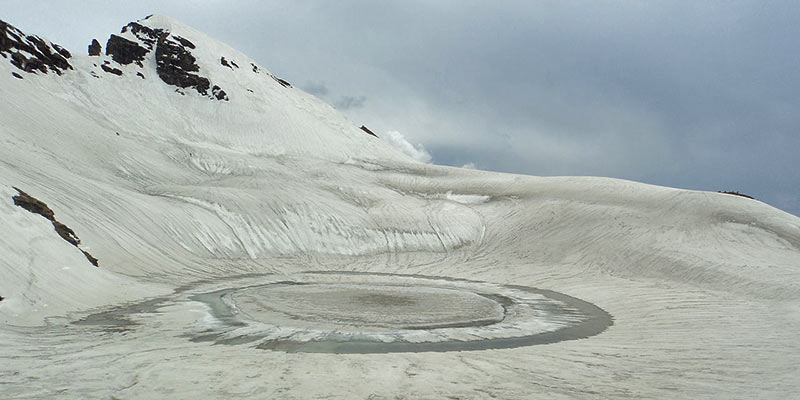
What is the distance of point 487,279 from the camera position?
34969 millimetres

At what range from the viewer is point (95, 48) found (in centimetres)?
8819

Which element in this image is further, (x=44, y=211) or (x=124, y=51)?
(x=124, y=51)

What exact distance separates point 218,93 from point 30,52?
28.8 meters

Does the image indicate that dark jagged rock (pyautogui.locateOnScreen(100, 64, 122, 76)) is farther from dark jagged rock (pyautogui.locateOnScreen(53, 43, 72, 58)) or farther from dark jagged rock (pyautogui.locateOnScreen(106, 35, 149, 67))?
dark jagged rock (pyautogui.locateOnScreen(106, 35, 149, 67))

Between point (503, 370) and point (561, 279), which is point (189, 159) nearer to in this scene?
point (561, 279)

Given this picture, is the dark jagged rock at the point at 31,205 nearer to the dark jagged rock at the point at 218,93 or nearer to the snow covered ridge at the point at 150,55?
the snow covered ridge at the point at 150,55

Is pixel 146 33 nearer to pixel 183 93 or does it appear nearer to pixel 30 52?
pixel 183 93

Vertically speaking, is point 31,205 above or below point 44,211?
above

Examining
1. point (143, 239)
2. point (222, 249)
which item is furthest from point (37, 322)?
point (222, 249)

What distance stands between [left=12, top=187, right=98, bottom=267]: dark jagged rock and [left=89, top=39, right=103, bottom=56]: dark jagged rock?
258ft

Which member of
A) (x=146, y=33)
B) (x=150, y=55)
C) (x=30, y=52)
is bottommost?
(x=30, y=52)

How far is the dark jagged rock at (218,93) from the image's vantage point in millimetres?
87250

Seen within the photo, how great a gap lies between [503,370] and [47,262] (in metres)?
16.6

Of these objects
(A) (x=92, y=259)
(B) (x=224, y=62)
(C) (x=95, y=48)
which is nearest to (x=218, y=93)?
(B) (x=224, y=62)
